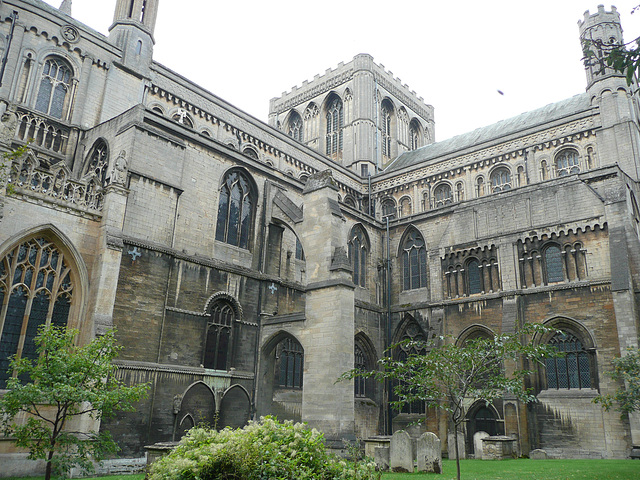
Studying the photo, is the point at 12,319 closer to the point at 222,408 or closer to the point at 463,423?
the point at 222,408

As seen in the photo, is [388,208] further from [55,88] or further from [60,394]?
[60,394]

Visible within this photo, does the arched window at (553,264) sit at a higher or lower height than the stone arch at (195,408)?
higher

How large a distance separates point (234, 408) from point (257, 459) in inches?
541

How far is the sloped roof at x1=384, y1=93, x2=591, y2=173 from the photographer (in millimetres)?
36156

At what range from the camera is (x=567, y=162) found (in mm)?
33344

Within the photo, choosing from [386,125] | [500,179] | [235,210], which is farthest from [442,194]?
[235,210]

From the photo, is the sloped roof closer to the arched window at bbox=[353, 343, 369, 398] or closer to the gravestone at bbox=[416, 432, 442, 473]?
the arched window at bbox=[353, 343, 369, 398]

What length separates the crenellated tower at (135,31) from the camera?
88.4ft

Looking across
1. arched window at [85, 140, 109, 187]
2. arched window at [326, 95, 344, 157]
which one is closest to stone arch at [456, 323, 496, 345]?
arched window at [85, 140, 109, 187]

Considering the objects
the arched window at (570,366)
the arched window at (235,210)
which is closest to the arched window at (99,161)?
the arched window at (235,210)

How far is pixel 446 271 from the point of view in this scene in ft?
96.7

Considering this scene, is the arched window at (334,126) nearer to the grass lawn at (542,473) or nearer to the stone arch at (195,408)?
the stone arch at (195,408)

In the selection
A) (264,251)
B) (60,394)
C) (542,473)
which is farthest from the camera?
(264,251)

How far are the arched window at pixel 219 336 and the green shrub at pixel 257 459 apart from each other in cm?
1222
